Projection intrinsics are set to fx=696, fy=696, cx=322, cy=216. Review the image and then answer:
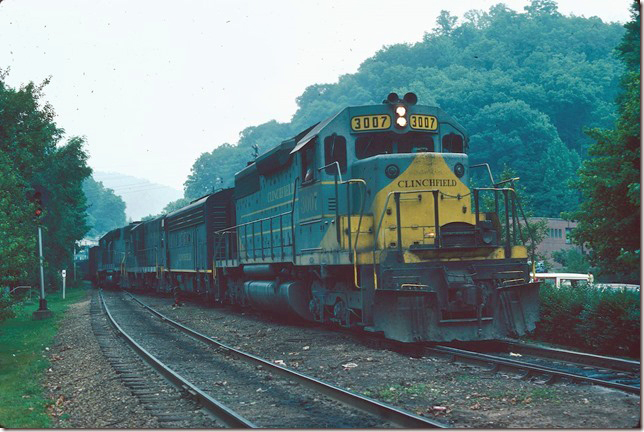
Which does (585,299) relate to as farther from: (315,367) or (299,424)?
(299,424)

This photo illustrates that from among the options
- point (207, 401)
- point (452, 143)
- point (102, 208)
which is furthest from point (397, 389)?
point (102, 208)

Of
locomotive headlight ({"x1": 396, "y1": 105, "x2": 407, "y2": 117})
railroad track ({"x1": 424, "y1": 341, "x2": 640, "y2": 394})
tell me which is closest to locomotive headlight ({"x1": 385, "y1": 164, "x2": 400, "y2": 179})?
locomotive headlight ({"x1": 396, "y1": 105, "x2": 407, "y2": 117})

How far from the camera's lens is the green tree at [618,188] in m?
12.5

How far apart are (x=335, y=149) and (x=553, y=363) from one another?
210 inches

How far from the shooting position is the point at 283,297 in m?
15.4

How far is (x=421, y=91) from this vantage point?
20203 millimetres

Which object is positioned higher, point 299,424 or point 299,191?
point 299,191

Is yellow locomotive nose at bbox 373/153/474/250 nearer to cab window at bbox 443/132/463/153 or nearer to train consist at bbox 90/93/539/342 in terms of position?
train consist at bbox 90/93/539/342

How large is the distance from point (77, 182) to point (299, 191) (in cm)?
3117

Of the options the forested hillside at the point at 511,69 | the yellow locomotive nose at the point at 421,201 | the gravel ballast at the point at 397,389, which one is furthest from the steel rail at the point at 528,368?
the forested hillside at the point at 511,69

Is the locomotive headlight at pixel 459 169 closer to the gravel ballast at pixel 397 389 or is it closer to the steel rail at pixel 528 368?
the steel rail at pixel 528 368

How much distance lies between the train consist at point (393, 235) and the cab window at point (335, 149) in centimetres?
2

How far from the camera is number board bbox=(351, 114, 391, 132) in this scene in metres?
12.6

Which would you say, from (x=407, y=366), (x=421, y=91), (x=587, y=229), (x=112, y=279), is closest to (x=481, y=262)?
(x=407, y=366)
